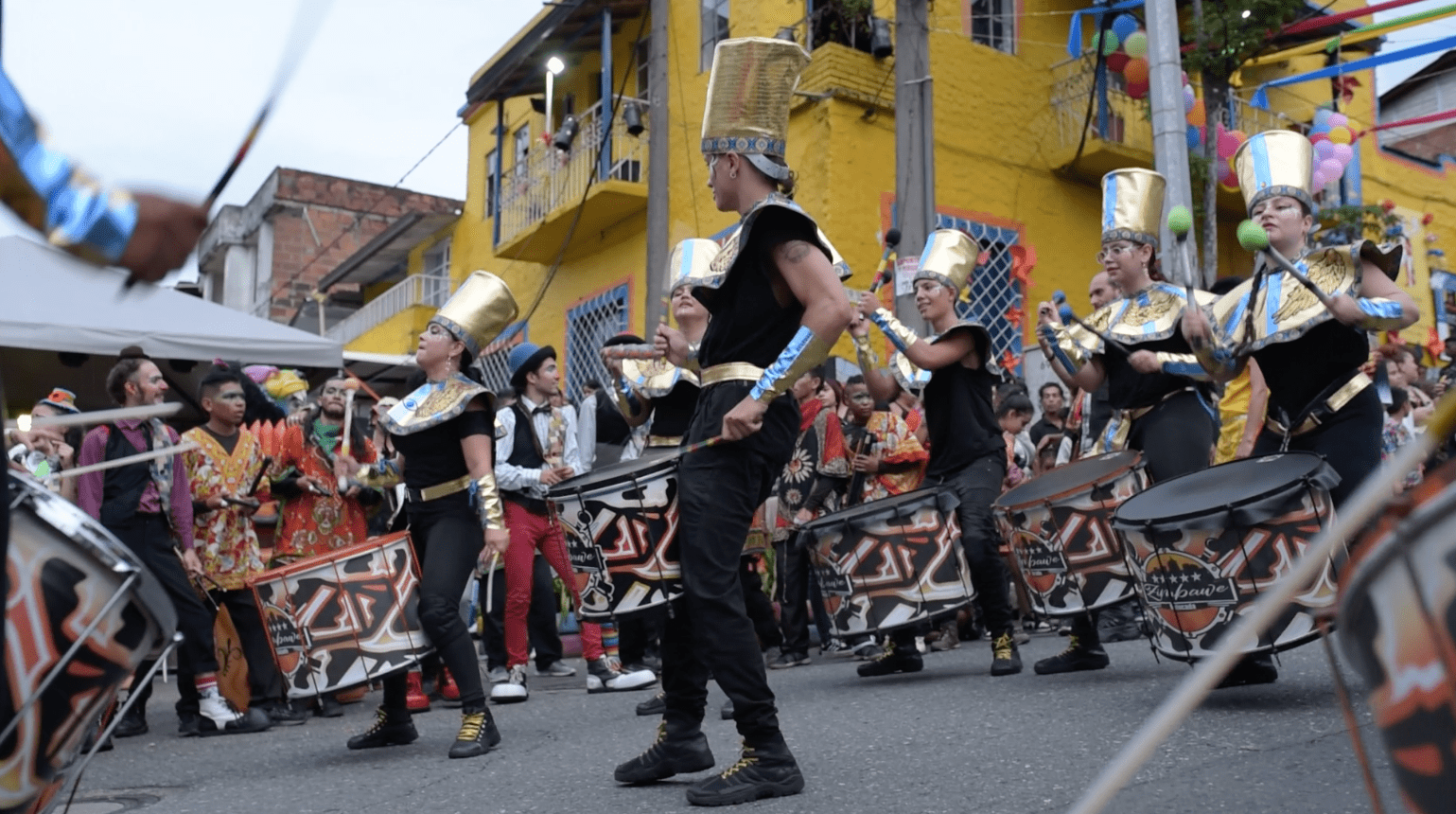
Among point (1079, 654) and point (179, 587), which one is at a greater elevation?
point (179, 587)

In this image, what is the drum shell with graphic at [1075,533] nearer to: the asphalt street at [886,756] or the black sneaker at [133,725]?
the asphalt street at [886,756]

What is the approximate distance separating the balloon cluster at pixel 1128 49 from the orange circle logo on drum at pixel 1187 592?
397 inches

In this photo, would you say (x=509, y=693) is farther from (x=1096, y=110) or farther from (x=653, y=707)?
(x=1096, y=110)

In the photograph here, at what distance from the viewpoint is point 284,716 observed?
703cm

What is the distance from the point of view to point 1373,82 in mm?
20375

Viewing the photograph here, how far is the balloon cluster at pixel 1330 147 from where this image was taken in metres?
12.3

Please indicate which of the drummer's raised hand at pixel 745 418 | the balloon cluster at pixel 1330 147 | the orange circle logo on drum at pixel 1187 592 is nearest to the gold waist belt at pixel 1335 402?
the orange circle logo on drum at pixel 1187 592

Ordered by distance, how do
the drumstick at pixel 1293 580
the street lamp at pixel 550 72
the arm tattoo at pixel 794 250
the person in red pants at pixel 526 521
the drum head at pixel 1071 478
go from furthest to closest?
the street lamp at pixel 550 72
the person in red pants at pixel 526 521
the drum head at pixel 1071 478
the arm tattoo at pixel 794 250
the drumstick at pixel 1293 580

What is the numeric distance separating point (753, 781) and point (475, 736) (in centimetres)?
174

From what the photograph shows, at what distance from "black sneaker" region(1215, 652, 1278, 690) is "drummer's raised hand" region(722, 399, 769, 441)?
2.23 meters

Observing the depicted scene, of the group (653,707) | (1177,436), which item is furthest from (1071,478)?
(653,707)

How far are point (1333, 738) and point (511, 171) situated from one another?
17351 mm

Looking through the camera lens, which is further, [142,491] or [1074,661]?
[142,491]

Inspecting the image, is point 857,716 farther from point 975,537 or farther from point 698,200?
point 698,200
